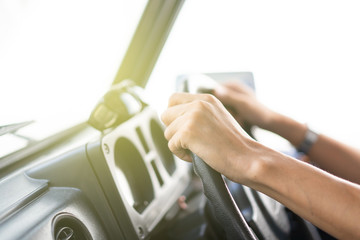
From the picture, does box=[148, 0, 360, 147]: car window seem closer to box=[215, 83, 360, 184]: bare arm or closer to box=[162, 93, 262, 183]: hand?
box=[215, 83, 360, 184]: bare arm

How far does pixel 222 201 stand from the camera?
0.48m

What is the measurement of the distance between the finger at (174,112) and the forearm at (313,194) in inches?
5.9

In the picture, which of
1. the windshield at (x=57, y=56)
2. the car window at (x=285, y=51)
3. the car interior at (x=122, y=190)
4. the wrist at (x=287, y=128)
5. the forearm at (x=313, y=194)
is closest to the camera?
the forearm at (x=313, y=194)

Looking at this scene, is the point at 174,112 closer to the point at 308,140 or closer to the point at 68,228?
the point at 68,228

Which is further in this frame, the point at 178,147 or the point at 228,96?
the point at 228,96

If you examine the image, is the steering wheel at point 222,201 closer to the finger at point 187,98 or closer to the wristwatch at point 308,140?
the finger at point 187,98

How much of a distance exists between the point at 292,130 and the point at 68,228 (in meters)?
0.74

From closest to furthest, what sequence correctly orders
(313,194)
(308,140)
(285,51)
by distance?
1. (313,194)
2. (308,140)
3. (285,51)

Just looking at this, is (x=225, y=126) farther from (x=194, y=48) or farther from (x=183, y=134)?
(x=194, y=48)

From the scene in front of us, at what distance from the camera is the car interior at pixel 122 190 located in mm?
586

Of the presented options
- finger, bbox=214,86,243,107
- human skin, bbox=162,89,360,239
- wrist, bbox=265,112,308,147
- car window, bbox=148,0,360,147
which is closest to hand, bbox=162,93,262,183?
human skin, bbox=162,89,360,239

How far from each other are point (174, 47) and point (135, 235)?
1108mm

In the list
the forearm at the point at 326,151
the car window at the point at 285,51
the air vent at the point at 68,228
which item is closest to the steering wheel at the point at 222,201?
the air vent at the point at 68,228

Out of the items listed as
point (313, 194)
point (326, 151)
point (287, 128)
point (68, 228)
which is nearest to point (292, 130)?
point (287, 128)
